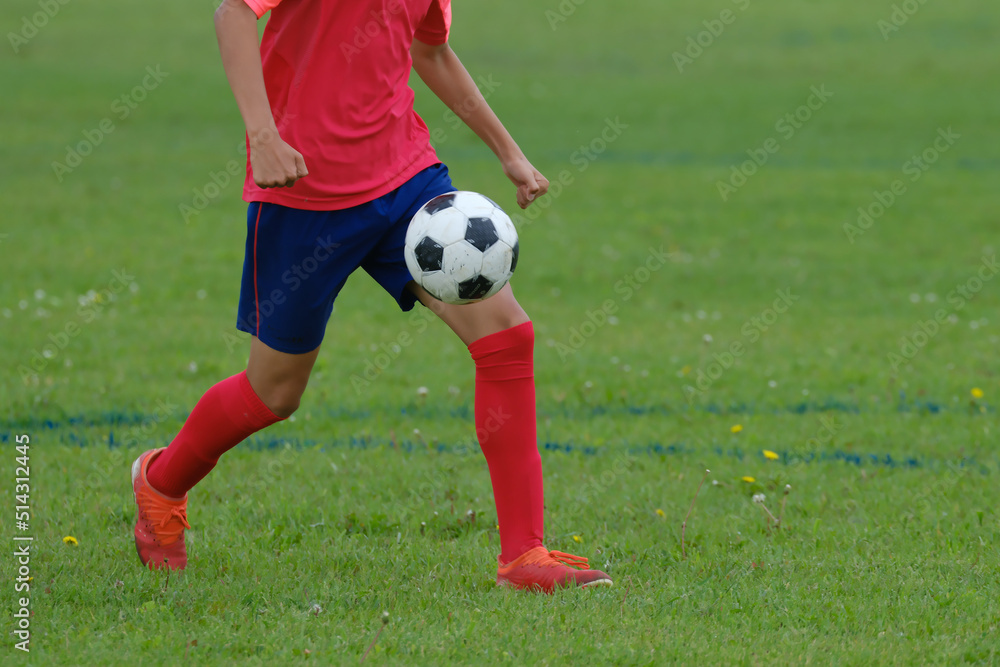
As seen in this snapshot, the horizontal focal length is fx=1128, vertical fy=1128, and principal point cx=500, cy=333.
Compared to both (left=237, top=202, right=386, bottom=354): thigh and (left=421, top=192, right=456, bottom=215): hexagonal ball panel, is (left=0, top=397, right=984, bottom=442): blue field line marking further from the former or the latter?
(left=421, top=192, right=456, bottom=215): hexagonal ball panel

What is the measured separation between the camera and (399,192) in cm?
348

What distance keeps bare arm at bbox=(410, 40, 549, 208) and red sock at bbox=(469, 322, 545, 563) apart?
1.86ft

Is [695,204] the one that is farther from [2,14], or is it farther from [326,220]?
[2,14]

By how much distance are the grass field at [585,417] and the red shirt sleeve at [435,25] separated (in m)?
1.73

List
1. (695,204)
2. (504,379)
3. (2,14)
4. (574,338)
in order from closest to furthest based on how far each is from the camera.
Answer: (504,379) → (574,338) → (695,204) → (2,14)

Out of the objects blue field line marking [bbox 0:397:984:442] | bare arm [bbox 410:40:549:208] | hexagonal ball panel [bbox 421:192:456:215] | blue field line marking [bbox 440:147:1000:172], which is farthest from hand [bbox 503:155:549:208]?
blue field line marking [bbox 440:147:1000:172]

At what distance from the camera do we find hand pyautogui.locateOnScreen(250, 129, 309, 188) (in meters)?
2.98

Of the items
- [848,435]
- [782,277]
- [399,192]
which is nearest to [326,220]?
[399,192]

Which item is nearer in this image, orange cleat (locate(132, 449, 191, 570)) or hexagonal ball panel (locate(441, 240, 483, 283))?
hexagonal ball panel (locate(441, 240, 483, 283))

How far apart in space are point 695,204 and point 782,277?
3.19 meters

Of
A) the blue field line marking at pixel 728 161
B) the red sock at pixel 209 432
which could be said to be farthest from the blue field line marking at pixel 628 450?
the blue field line marking at pixel 728 161

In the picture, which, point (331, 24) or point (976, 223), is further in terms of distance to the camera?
point (976, 223)

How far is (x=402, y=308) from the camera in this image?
3422mm

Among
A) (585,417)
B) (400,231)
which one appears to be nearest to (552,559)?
(400,231)
